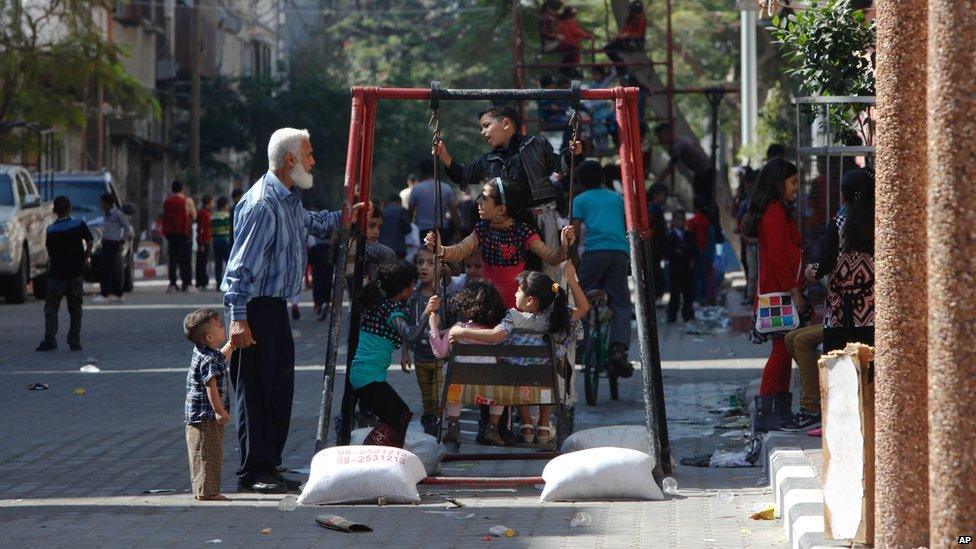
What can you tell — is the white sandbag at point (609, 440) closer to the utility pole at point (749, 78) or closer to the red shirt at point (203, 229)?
the red shirt at point (203, 229)

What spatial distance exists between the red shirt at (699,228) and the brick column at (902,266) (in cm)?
1695

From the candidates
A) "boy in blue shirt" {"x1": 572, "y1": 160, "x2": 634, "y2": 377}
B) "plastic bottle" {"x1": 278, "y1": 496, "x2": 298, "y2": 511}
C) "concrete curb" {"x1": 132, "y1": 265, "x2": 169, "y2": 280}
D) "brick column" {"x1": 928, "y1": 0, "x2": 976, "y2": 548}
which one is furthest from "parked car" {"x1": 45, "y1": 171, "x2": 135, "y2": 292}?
"brick column" {"x1": 928, "y1": 0, "x2": 976, "y2": 548}

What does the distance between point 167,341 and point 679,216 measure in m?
7.06

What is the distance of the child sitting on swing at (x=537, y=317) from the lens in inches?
361

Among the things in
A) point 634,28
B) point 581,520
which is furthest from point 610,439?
point 634,28

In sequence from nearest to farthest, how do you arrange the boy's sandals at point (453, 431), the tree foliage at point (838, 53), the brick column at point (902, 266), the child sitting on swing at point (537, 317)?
Answer: the brick column at point (902, 266), the child sitting on swing at point (537, 317), the boy's sandals at point (453, 431), the tree foliage at point (838, 53)

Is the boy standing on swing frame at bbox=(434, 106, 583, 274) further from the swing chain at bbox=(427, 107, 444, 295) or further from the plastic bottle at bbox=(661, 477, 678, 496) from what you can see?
the plastic bottle at bbox=(661, 477, 678, 496)

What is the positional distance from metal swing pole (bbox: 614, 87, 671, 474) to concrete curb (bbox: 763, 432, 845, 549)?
0.59 m

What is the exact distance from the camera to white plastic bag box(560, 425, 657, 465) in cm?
895

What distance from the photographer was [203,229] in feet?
97.0

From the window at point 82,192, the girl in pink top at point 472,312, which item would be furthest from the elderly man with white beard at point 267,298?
the window at point 82,192

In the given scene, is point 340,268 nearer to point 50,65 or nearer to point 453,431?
point 453,431

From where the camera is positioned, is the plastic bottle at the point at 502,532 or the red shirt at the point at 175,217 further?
the red shirt at the point at 175,217

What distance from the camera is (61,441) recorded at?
10602 mm
